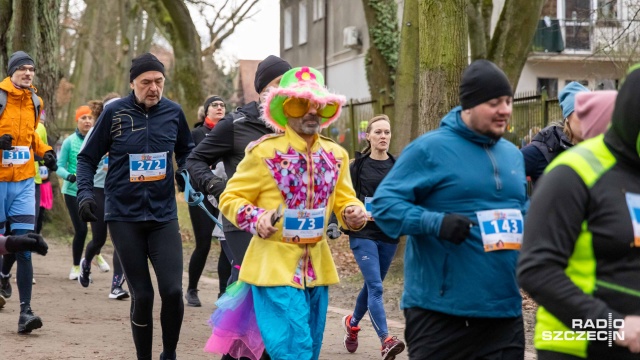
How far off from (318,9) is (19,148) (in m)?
36.8

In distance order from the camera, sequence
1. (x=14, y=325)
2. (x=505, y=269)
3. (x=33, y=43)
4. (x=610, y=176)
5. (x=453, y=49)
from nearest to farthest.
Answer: (x=610, y=176) → (x=505, y=269) → (x=14, y=325) → (x=453, y=49) → (x=33, y=43)

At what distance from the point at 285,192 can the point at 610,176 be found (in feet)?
8.48

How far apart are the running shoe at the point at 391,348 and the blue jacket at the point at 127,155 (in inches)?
76.5

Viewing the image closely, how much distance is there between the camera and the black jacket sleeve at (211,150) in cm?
709

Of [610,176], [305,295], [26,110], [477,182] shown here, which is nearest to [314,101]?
[305,295]

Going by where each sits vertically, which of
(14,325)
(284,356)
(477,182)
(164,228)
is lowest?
(14,325)

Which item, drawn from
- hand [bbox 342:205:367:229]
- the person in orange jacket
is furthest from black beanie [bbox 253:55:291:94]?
the person in orange jacket

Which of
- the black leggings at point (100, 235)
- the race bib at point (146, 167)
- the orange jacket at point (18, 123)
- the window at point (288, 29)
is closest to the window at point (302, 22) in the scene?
the window at point (288, 29)

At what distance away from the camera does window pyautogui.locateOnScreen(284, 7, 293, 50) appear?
50000 millimetres

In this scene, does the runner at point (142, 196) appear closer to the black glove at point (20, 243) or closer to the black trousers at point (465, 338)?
the black glove at point (20, 243)

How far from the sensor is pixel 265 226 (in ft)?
18.8

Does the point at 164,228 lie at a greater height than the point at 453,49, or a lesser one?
lesser

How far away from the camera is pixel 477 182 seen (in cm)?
477

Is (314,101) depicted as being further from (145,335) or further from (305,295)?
(145,335)
